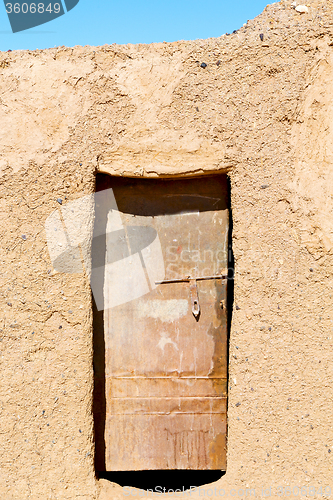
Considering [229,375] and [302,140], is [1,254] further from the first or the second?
[302,140]

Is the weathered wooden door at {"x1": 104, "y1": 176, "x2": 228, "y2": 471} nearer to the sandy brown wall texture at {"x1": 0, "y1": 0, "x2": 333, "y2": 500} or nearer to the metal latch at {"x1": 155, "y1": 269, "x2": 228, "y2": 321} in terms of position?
the metal latch at {"x1": 155, "y1": 269, "x2": 228, "y2": 321}

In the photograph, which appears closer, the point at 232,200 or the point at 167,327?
the point at 232,200

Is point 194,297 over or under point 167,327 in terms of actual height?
over

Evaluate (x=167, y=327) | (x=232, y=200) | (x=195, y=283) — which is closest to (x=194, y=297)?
(x=195, y=283)

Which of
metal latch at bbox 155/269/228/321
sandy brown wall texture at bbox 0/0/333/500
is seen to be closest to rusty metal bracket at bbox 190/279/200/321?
metal latch at bbox 155/269/228/321

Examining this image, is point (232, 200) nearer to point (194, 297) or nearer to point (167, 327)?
point (194, 297)

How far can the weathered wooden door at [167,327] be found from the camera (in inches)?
81.9

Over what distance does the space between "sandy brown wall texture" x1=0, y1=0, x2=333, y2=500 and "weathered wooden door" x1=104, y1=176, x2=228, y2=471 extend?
6.9 inches

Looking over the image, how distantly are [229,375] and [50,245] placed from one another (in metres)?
1.19

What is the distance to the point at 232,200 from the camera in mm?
1912

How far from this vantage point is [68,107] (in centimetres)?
190

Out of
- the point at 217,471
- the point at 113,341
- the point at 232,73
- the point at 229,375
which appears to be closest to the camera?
the point at 232,73

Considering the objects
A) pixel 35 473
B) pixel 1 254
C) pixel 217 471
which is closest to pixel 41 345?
pixel 1 254

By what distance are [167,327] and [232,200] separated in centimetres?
81
